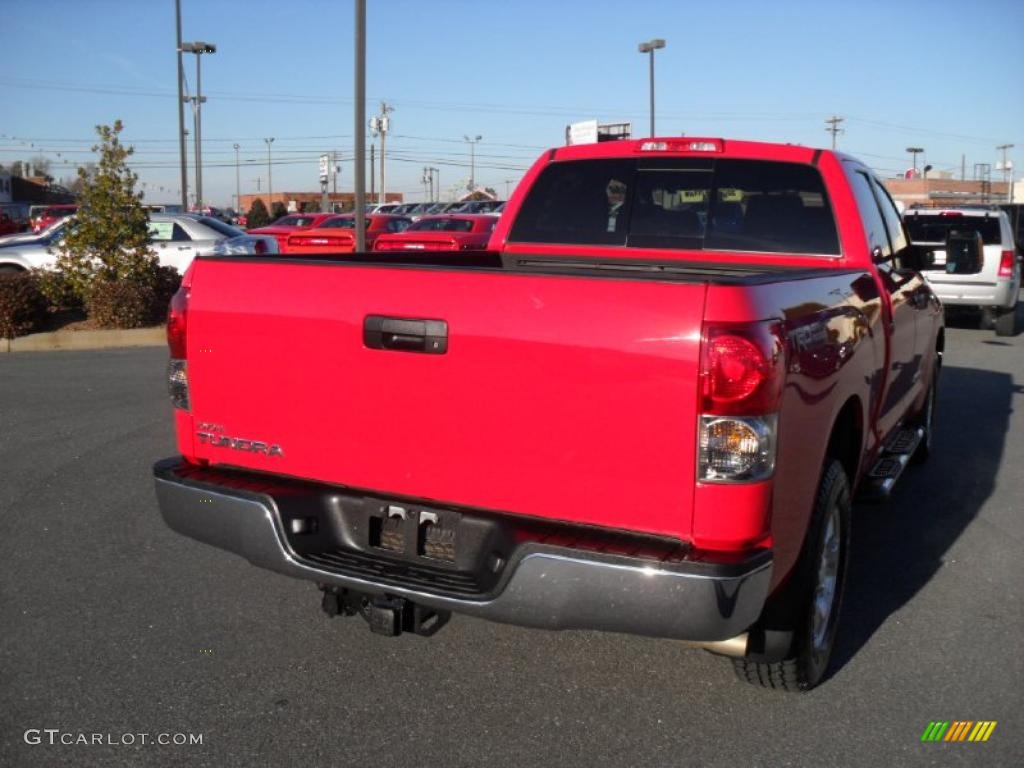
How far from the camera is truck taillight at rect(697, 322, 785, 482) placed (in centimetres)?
297

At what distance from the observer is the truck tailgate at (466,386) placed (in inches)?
120

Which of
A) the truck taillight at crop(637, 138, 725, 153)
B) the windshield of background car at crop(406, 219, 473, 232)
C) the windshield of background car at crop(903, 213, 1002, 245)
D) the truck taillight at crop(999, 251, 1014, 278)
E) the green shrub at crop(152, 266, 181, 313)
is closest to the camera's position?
the truck taillight at crop(637, 138, 725, 153)

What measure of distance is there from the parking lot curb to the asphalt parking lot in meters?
8.59

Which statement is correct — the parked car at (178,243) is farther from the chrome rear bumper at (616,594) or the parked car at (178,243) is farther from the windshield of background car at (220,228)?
the chrome rear bumper at (616,594)

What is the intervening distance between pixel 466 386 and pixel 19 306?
40.7 ft

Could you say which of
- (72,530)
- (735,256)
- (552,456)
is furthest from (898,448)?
(72,530)

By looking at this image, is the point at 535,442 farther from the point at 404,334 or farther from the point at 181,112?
the point at 181,112

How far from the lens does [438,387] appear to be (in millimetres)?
3338

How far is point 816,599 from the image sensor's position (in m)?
3.85

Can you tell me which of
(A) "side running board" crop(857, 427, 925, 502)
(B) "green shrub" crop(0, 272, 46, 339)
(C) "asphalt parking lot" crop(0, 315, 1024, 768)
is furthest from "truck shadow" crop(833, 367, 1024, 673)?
(B) "green shrub" crop(0, 272, 46, 339)

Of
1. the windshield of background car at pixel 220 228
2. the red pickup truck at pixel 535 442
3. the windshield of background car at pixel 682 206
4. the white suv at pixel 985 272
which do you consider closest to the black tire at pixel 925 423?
the windshield of background car at pixel 682 206

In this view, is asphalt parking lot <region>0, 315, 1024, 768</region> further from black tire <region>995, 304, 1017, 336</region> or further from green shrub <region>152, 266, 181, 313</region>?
black tire <region>995, 304, 1017, 336</region>

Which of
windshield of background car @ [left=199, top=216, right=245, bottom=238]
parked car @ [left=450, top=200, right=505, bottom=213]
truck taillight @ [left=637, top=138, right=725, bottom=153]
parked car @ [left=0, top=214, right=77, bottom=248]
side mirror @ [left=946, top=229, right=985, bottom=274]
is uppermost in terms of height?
parked car @ [left=450, top=200, right=505, bottom=213]

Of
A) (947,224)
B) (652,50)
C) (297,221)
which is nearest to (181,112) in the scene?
(297,221)
